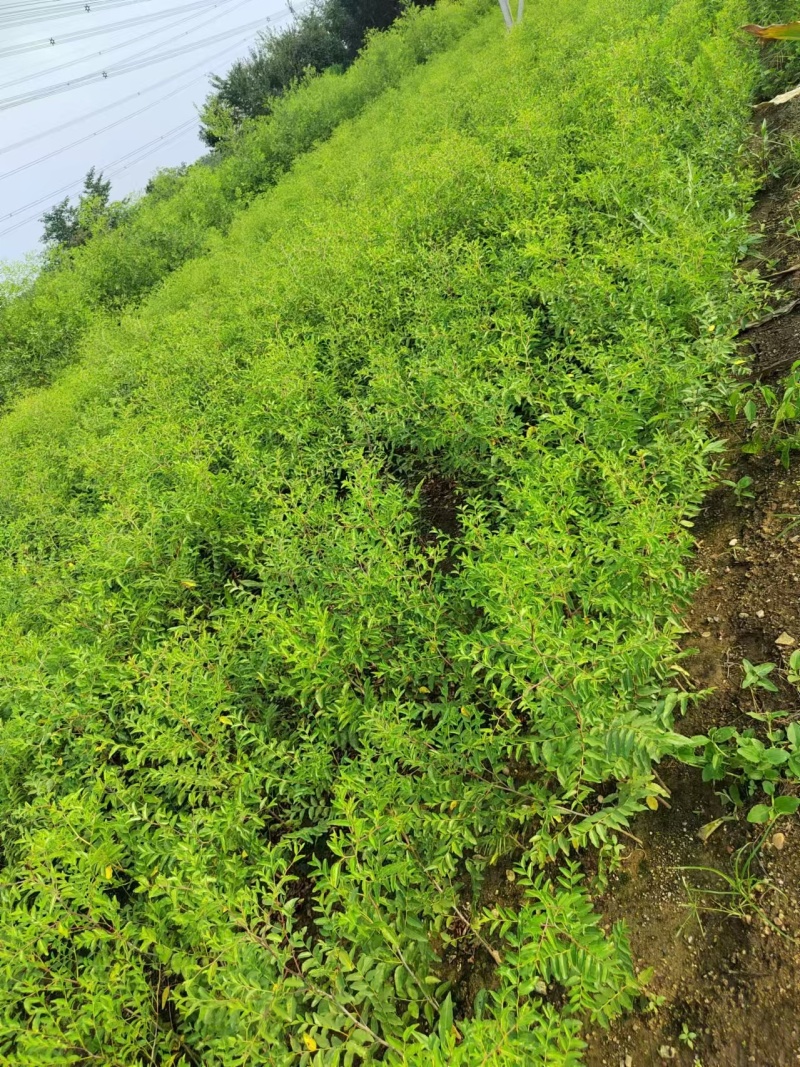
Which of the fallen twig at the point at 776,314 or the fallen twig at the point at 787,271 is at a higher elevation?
the fallen twig at the point at 787,271

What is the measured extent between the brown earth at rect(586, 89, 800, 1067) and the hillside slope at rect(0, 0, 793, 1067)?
141 millimetres

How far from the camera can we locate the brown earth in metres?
1.30

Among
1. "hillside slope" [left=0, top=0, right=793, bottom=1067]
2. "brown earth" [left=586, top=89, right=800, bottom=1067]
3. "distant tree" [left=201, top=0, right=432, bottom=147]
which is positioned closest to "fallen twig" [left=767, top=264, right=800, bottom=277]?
"hillside slope" [left=0, top=0, right=793, bottom=1067]

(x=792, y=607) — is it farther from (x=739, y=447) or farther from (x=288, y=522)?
(x=288, y=522)

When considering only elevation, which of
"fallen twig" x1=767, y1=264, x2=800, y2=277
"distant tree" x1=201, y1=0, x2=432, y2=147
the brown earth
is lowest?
the brown earth

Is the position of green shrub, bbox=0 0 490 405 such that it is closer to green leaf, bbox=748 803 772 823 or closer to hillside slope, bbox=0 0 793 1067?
hillside slope, bbox=0 0 793 1067

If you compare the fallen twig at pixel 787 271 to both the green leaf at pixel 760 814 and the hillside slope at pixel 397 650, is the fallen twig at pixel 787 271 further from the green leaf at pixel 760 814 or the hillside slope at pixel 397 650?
the green leaf at pixel 760 814

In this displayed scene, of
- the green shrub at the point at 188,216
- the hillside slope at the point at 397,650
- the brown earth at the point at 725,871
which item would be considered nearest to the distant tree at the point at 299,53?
the green shrub at the point at 188,216

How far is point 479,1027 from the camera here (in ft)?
3.95

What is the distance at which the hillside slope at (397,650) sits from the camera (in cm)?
155

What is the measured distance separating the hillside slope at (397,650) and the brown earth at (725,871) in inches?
5.6

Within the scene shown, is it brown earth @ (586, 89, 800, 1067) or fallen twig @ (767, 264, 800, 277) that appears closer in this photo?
brown earth @ (586, 89, 800, 1067)

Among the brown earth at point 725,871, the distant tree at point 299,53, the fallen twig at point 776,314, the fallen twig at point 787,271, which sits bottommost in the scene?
the brown earth at point 725,871

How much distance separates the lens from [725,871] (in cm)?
A: 150
